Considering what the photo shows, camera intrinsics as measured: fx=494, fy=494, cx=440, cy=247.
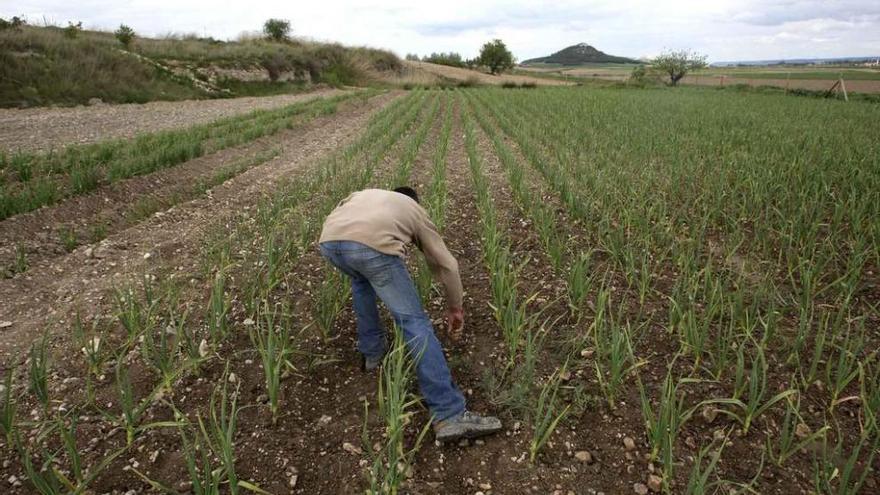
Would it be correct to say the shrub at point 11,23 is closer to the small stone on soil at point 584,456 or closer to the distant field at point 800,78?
the small stone on soil at point 584,456

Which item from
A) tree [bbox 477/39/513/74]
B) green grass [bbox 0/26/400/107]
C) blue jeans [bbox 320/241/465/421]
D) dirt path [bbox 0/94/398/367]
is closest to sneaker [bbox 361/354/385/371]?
blue jeans [bbox 320/241/465/421]

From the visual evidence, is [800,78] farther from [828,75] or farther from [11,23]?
[11,23]

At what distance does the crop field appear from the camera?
7.60ft

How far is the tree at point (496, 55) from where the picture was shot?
209 feet

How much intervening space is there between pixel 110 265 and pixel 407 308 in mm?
3286

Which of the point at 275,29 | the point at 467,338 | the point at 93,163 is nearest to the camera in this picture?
the point at 467,338

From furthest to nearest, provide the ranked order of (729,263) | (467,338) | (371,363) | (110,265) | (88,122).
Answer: (88,122)
(110,265)
(729,263)
(467,338)
(371,363)

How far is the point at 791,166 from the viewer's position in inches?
247

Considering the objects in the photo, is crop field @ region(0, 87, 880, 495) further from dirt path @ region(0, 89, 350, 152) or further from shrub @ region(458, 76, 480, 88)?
shrub @ region(458, 76, 480, 88)

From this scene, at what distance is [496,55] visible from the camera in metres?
64.1

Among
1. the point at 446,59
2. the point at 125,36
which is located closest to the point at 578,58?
the point at 446,59

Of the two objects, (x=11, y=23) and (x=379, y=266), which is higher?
(x=11, y=23)

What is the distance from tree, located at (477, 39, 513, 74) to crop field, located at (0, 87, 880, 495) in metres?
61.1

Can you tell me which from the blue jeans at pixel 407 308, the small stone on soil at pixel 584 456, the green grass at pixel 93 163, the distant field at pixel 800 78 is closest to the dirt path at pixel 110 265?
the green grass at pixel 93 163
